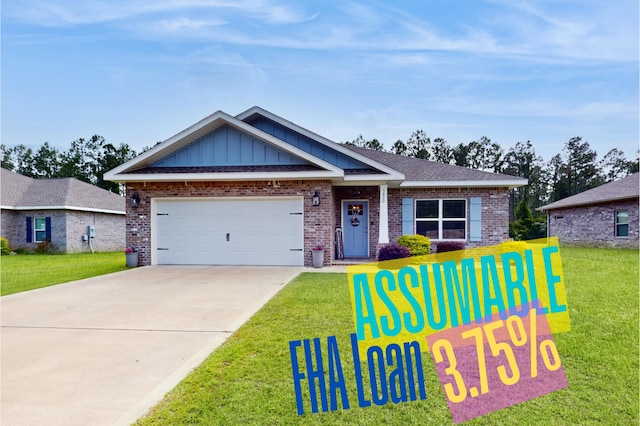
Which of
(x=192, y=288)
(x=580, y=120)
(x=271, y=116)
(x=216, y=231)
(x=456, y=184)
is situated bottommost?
(x=192, y=288)

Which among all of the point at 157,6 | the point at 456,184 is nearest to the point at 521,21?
the point at 456,184

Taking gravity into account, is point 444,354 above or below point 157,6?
below

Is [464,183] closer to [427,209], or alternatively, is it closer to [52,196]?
[427,209]

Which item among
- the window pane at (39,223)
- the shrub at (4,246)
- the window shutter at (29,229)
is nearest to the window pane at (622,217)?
the window pane at (39,223)

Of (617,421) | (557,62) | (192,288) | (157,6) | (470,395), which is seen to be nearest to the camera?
(617,421)

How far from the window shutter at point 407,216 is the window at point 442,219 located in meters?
0.26

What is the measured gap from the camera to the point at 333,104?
61.1 ft

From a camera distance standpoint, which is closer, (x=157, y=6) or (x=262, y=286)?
(x=262, y=286)

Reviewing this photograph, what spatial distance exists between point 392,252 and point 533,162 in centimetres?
4499

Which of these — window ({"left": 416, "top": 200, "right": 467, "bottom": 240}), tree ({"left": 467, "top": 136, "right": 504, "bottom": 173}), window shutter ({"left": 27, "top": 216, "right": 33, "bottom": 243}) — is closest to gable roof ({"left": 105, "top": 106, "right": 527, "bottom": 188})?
window ({"left": 416, "top": 200, "right": 467, "bottom": 240})

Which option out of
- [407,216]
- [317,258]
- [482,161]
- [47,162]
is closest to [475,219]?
[407,216]

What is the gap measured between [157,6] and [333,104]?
10.6 metres

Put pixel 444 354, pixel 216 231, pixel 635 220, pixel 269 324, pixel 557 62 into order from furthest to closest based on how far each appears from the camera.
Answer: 1. pixel 635 220
2. pixel 557 62
3. pixel 216 231
4. pixel 269 324
5. pixel 444 354

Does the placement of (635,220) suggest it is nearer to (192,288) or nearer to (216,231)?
(216,231)
